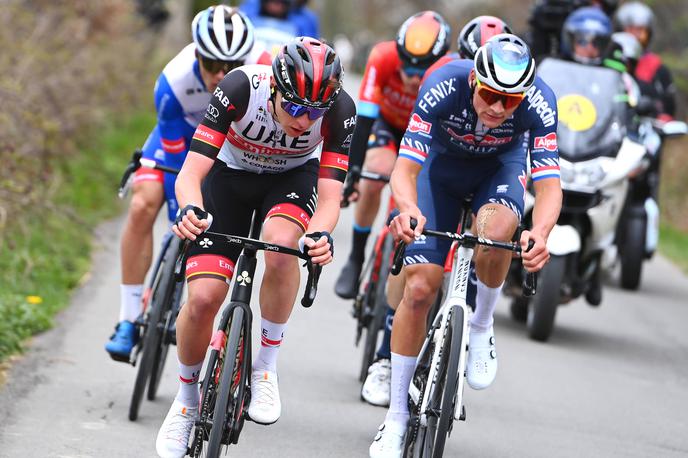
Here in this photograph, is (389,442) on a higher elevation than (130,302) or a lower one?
lower

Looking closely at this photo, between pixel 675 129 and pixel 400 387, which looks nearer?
pixel 400 387

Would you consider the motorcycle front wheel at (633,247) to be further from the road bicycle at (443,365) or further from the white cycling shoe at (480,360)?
the road bicycle at (443,365)

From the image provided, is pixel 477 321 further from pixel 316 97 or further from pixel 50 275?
pixel 50 275

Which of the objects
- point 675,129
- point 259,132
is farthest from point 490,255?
point 675,129

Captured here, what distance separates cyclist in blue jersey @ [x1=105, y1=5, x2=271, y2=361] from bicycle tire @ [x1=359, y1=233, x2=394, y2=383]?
1.42 meters

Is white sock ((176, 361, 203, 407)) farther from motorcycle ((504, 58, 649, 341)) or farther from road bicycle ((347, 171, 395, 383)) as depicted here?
motorcycle ((504, 58, 649, 341))

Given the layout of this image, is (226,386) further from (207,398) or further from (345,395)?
(345,395)

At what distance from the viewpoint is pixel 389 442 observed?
638 centimetres

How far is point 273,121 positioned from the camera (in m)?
6.09

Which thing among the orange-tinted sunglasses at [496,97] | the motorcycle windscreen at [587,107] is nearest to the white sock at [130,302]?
the orange-tinted sunglasses at [496,97]

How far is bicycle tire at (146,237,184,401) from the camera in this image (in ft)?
24.0

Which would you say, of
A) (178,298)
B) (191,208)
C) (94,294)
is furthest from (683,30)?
(191,208)

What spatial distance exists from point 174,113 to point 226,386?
2.51 m

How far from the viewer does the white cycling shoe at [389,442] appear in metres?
6.36
